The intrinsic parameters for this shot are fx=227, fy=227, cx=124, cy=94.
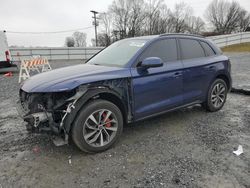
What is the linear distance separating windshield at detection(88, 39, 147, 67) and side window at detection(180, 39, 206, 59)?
90cm

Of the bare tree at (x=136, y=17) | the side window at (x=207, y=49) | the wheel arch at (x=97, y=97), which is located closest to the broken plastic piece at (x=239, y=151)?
the wheel arch at (x=97, y=97)

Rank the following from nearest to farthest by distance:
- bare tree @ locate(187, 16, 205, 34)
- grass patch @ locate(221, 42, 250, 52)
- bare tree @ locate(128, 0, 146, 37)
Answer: grass patch @ locate(221, 42, 250, 52), bare tree @ locate(128, 0, 146, 37), bare tree @ locate(187, 16, 205, 34)

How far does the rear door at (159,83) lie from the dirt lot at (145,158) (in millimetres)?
511

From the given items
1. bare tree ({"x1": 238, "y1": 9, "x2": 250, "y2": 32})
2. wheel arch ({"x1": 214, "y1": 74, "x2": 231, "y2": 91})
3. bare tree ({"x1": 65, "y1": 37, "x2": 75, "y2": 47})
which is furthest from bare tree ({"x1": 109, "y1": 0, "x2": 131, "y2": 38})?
wheel arch ({"x1": 214, "y1": 74, "x2": 231, "y2": 91})

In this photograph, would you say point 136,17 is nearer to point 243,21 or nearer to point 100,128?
point 243,21

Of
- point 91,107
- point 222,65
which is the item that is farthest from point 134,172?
point 222,65

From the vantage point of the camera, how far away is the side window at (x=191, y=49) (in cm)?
452

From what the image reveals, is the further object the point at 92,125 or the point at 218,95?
the point at 218,95

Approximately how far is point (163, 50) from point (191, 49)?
821mm

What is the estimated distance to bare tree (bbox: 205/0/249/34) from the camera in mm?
66812

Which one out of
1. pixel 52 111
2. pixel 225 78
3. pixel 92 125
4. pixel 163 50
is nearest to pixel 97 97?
pixel 92 125

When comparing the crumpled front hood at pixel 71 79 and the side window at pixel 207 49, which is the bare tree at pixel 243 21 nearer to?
the side window at pixel 207 49

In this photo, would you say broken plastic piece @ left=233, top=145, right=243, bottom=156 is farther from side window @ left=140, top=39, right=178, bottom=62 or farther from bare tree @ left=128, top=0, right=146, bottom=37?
bare tree @ left=128, top=0, right=146, bottom=37

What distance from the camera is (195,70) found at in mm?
4535
